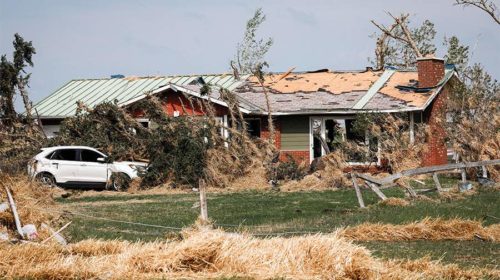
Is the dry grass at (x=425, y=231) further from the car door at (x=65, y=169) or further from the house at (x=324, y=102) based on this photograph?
the house at (x=324, y=102)

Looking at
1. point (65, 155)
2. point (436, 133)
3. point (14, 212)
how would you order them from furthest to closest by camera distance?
point (436, 133) → point (65, 155) → point (14, 212)

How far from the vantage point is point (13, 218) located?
45.1 feet

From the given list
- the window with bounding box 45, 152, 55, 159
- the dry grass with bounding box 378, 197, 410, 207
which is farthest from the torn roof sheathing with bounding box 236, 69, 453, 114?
the dry grass with bounding box 378, 197, 410, 207

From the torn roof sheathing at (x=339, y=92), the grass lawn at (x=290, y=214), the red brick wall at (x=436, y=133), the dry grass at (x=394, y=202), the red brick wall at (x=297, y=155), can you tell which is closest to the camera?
the grass lawn at (x=290, y=214)

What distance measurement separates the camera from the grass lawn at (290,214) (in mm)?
15438

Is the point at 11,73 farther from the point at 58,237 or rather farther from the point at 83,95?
the point at 58,237

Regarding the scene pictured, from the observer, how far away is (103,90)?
45.8 metres

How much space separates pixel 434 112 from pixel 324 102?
14.9 ft

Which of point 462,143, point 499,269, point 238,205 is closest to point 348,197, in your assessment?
point 238,205

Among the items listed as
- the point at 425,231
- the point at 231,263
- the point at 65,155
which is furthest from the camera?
the point at 65,155

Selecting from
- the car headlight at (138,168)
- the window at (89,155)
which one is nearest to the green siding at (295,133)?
the car headlight at (138,168)

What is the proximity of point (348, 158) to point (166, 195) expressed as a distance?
866 cm

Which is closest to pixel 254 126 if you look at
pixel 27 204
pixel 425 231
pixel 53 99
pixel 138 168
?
pixel 138 168

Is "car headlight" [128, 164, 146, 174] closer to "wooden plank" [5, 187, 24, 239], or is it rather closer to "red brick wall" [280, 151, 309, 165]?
"red brick wall" [280, 151, 309, 165]
